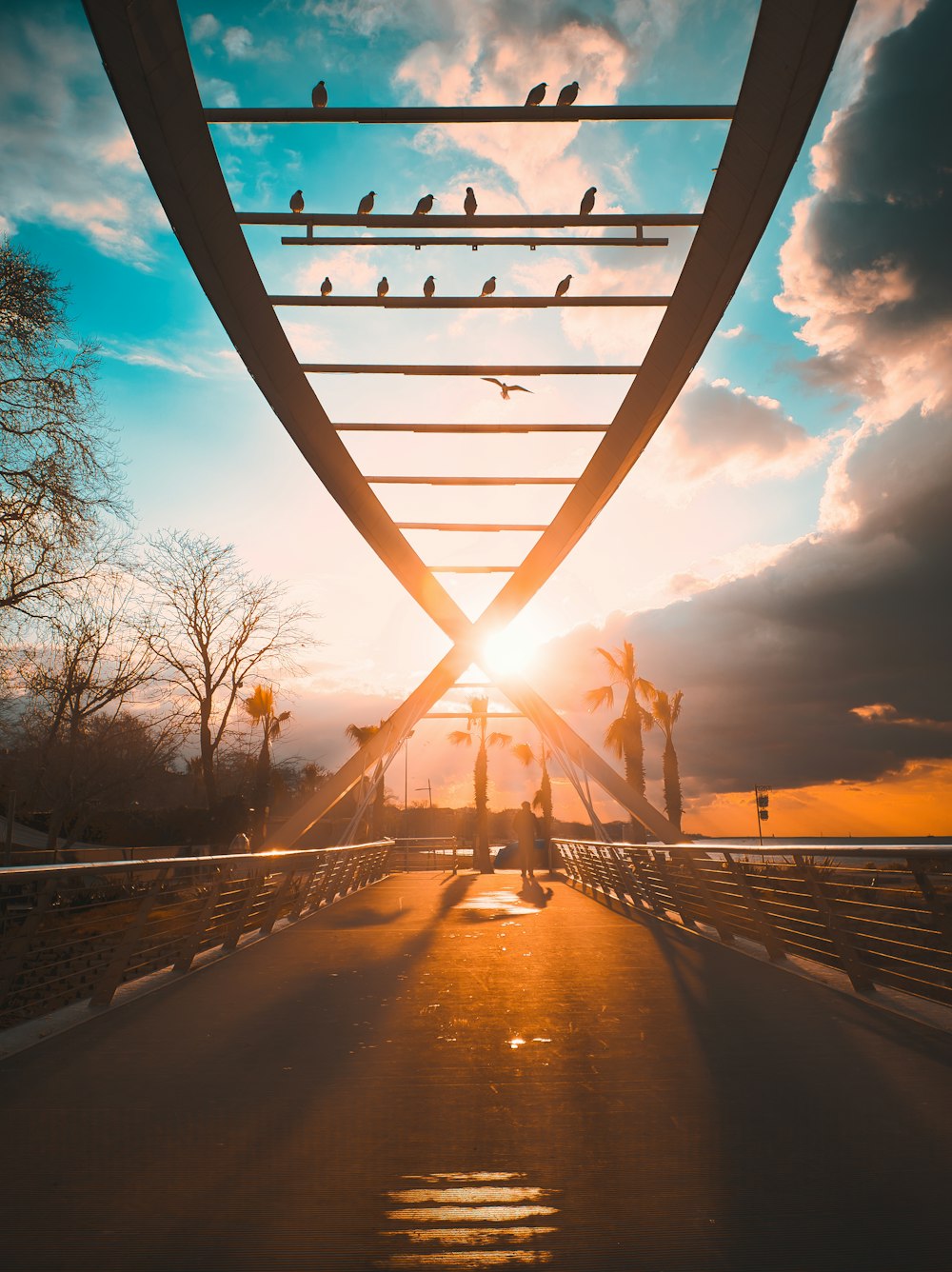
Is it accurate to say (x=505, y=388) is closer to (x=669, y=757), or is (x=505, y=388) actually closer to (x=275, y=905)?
(x=275, y=905)

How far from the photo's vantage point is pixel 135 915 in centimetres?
607

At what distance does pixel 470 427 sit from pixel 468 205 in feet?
13.0

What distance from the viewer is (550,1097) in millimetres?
3879

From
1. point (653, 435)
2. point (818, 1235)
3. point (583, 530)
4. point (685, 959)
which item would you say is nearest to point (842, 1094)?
point (818, 1235)

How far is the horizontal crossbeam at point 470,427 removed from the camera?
1302 centimetres

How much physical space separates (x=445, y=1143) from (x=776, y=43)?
8.04m

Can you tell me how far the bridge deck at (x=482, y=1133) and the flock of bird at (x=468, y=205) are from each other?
6.64m

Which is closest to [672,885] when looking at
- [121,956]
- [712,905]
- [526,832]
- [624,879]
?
[712,905]

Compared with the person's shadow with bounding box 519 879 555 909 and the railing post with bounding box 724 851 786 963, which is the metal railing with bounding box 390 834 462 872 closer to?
the person's shadow with bounding box 519 879 555 909

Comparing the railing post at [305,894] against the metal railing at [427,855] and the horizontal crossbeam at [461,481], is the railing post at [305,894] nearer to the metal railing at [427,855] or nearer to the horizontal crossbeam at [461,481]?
the horizontal crossbeam at [461,481]

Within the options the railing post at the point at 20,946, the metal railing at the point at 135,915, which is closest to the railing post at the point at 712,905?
the metal railing at the point at 135,915

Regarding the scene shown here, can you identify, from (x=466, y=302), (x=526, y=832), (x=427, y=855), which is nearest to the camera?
(x=466, y=302)

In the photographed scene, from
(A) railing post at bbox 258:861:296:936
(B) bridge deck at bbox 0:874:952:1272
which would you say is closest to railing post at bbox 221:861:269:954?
(A) railing post at bbox 258:861:296:936

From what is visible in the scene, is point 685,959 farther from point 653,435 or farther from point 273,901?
point 653,435
